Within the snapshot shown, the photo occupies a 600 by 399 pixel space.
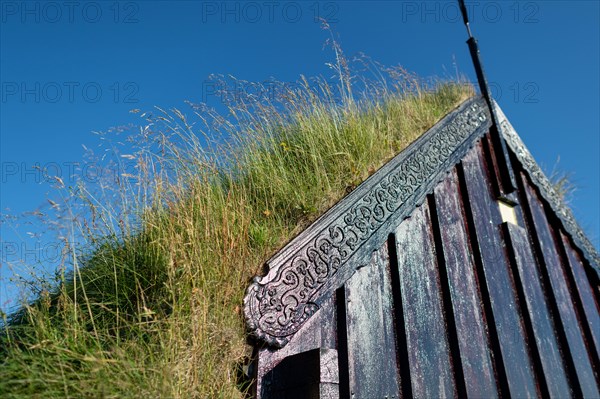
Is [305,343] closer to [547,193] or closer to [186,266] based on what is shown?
[186,266]

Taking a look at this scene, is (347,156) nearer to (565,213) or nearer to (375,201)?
(375,201)

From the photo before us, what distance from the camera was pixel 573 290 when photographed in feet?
16.7

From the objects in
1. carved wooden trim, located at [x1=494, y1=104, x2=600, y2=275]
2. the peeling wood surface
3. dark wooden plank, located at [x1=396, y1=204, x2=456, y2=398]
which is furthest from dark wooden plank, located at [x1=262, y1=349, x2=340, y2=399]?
carved wooden trim, located at [x1=494, y1=104, x2=600, y2=275]

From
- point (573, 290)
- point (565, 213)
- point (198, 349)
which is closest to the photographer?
point (198, 349)

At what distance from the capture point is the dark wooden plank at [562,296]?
442cm

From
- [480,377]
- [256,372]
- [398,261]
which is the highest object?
[398,261]

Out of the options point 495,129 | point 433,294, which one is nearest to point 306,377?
point 433,294

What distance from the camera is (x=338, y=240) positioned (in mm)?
3168

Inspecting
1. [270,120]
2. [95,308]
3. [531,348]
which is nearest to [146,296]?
[95,308]

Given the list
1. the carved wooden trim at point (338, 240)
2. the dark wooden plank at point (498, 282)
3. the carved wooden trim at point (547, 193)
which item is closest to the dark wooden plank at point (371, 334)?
the carved wooden trim at point (338, 240)

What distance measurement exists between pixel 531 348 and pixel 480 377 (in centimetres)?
88

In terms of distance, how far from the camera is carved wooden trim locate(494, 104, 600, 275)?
549 centimetres

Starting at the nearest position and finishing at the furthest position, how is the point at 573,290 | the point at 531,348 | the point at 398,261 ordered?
the point at 398,261, the point at 531,348, the point at 573,290

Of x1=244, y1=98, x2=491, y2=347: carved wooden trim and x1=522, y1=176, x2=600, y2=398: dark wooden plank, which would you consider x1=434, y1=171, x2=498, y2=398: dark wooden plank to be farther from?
x1=522, y1=176, x2=600, y2=398: dark wooden plank
